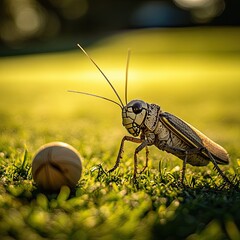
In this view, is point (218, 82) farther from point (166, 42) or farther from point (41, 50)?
point (41, 50)

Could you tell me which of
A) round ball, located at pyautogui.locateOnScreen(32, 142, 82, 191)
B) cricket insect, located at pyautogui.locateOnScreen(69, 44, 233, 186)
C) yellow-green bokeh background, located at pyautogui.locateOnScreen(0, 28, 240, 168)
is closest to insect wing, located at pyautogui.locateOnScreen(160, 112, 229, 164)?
cricket insect, located at pyautogui.locateOnScreen(69, 44, 233, 186)

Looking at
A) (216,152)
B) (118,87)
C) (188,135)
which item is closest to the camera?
(188,135)

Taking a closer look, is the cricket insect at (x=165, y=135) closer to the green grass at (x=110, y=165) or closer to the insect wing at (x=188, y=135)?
the insect wing at (x=188, y=135)

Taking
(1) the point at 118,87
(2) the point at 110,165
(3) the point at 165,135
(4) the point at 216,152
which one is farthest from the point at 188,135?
(1) the point at 118,87

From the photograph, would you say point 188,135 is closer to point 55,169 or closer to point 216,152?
point 216,152

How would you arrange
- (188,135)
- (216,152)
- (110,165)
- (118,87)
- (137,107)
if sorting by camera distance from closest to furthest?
(137,107)
(188,135)
(216,152)
(110,165)
(118,87)

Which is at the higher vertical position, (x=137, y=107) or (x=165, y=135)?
(x=137, y=107)
